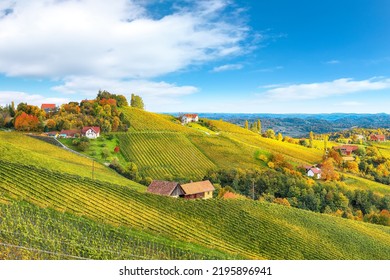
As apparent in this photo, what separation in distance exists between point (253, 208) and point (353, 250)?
957 cm

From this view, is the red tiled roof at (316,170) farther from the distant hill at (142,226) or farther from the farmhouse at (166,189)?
the farmhouse at (166,189)

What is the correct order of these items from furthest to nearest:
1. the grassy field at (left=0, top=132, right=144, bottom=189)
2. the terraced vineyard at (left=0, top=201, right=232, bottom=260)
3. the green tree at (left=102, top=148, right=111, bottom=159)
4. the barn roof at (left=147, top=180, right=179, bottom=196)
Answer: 1. the green tree at (left=102, top=148, right=111, bottom=159)
2. the barn roof at (left=147, top=180, right=179, bottom=196)
3. the grassy field at (left=0, top=132, right=144, bottom=189)
4. the terraced vineyard at (left=0, top=201, right=232, bottom=260)

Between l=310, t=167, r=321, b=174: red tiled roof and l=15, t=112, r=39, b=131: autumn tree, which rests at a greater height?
l=15, t=112, r=39, b=131: autumn tree

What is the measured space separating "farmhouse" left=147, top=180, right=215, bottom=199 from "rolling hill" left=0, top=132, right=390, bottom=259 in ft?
26.7

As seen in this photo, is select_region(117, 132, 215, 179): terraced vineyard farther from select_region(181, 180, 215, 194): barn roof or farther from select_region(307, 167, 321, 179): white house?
select_region(307, 167, 321, 179): white house

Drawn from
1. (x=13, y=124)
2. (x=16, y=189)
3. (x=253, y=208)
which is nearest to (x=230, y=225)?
(x=253, y=208)

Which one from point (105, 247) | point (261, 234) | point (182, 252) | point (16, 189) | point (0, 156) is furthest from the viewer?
point (0, 156)

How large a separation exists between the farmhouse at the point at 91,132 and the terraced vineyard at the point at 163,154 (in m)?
5.29

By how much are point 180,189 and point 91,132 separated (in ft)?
121

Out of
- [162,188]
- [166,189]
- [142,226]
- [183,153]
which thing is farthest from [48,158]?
[183,153]

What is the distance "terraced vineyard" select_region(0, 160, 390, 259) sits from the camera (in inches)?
827

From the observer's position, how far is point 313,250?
2514cm

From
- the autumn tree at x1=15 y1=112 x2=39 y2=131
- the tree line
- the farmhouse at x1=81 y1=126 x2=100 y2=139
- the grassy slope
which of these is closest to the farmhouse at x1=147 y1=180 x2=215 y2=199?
the grassy slope
